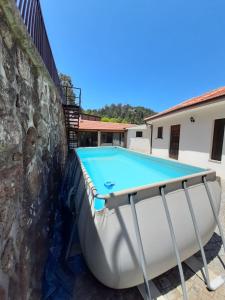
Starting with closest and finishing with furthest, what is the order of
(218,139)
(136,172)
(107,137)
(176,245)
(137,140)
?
(176,245) < (136,172) < (218,139) < (137,140) < (107,137)

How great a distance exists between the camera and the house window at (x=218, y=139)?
6.31 meters

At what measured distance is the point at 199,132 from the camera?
7.46 m

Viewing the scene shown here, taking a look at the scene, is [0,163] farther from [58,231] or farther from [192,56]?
[192,56]

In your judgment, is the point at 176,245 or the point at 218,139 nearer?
the point at 176,245

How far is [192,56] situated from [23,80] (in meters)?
12.1

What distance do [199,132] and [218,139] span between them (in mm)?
1053

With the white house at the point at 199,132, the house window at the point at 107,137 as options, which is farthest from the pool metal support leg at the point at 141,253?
the house window at the point at 107,137

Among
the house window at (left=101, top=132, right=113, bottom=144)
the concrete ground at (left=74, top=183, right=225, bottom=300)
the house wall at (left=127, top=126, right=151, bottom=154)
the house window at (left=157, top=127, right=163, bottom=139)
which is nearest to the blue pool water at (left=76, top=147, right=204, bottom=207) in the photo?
the concrete ground at (left=74, top=183, right=225, bottom=300)

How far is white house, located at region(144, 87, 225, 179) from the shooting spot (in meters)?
6.13

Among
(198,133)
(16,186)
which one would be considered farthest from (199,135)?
(16,186)

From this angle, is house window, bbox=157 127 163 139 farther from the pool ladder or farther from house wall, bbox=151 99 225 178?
the pool ladder

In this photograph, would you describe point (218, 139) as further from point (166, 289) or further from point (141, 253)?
point (141, 253)

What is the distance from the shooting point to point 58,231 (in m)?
3.17

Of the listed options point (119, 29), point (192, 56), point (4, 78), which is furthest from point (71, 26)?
point (192, 56)
